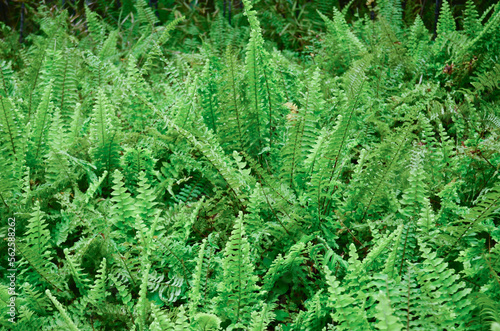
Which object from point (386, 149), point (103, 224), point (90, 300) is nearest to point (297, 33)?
point (386, 149)

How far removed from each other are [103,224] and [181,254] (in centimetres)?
44

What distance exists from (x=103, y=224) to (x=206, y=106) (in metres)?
0.93

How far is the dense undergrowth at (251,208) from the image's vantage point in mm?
1594

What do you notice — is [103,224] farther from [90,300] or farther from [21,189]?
[21,189]

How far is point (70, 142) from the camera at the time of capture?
231 cm

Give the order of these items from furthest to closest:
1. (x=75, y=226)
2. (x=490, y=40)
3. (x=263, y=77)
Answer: (x=490, y=40), (x=263, y=77), (x=75, y=226)

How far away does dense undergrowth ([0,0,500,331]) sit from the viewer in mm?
1594

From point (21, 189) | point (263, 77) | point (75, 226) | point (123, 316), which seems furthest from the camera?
point (263, 77)

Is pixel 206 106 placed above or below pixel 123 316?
above

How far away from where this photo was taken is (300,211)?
6.55ft

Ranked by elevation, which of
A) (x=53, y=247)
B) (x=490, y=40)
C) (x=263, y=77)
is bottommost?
(x=53, y=247)

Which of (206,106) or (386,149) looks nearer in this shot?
(386,149)

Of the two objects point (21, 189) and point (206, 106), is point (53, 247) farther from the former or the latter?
point (206, 106)

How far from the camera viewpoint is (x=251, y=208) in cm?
188
